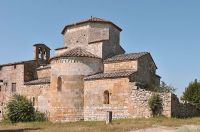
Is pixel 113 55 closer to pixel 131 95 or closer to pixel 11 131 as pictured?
pixel 131 95

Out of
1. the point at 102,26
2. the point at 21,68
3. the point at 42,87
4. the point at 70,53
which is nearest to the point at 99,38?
the point at 102,26

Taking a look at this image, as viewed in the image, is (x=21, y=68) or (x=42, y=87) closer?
(x=42, y=87)

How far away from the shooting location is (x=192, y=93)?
3100cm

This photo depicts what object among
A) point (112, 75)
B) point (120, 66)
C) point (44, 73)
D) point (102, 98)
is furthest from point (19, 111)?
point (120, 66)

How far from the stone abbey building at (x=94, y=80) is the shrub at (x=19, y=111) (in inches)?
65.1

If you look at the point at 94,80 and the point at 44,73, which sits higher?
the point at 44,73

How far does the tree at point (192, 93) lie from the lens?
99.9ft

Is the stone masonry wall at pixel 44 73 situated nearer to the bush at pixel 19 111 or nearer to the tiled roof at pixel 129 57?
the bush at pixel 19 111

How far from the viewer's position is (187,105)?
24000 millimetres

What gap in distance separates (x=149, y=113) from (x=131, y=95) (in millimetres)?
1714

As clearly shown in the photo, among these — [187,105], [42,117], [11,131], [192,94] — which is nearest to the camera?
[11,131]

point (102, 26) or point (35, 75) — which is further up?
point (102, 26)

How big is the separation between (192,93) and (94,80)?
10859 millimetres

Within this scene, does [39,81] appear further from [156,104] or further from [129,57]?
[156,104]
